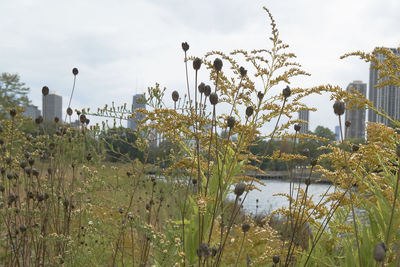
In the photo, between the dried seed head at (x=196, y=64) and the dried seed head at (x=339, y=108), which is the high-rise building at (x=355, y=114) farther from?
the dried seed head at (x=196, y=64)

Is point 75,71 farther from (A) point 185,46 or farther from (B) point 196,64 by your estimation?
(B) point 196,64

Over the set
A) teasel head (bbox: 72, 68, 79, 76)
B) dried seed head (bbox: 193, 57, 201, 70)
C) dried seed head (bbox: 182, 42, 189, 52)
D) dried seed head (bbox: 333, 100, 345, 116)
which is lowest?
dried seed head (bbox: 333, 100, 345, 116)

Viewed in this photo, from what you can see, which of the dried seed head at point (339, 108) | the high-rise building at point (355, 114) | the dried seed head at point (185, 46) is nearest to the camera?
the dried seed head at point (339, 108)

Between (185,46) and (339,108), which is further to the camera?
(185,46)

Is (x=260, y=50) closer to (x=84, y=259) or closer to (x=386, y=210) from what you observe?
(x=386, y=210)

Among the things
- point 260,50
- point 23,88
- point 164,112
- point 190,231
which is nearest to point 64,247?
point 190,231

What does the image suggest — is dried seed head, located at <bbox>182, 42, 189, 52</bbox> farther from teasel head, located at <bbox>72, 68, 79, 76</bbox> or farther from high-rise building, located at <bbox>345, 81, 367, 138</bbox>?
teasel head, located at <bbox>72, 68, 79, 76</bbox>

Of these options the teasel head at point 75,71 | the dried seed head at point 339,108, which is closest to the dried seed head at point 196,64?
the dried seed head at point 339,108

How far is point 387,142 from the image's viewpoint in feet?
7.86

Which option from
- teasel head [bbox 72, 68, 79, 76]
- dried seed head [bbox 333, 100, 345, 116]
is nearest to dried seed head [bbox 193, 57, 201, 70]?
dried seed head [bbox 333, 100, 345, 116]

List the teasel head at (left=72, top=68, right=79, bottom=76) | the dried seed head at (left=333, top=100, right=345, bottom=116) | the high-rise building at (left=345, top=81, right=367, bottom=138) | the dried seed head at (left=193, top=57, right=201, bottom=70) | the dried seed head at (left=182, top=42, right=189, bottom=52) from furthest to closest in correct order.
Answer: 1. the teasel head at (left=72, top=68, right=79, bottom=76)
2. the high-rise building at (left=345, top=81, right=367, bottom=138)
3. the dried seed head at (left=182, top=42, right=189, bottom=52)
4. the dried seed head at (left=193, top=57, right=201, bottom=70)
5. the dried seed head at (left=333, top=100, right=345, bottom=116)

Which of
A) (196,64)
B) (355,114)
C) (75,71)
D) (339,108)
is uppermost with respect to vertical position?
(355,114)

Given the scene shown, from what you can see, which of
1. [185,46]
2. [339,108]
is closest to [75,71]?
[185,46]

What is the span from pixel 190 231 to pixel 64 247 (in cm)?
133
